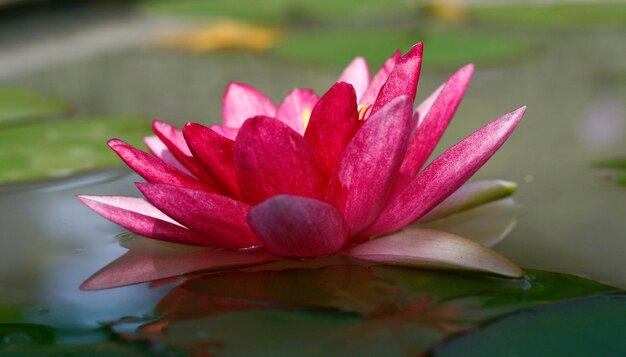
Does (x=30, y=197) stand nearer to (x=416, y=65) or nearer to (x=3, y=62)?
(x=416, y=65)

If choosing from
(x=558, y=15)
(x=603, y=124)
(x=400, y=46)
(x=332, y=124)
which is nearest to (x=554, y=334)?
(x=332, y=124)

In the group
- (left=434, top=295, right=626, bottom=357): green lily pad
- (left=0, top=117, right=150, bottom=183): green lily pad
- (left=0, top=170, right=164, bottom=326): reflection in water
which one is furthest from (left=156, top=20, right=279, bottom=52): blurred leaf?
(left=434, top=295, right=626, bottom=357): green lily pad

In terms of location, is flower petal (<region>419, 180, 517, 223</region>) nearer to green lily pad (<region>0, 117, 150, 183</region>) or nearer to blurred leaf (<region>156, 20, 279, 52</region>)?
green lily pad (<region>0, 117, 150, 183</region>)

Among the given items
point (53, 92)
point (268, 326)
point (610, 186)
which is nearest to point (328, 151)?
point (268, 326)

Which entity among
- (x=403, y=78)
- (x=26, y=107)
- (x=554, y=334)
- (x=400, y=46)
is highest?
(x=400, y=46)

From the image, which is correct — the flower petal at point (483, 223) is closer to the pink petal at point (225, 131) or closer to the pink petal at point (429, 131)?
the pink petal at point (429, 131)

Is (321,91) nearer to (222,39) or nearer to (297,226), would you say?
(222,39)
